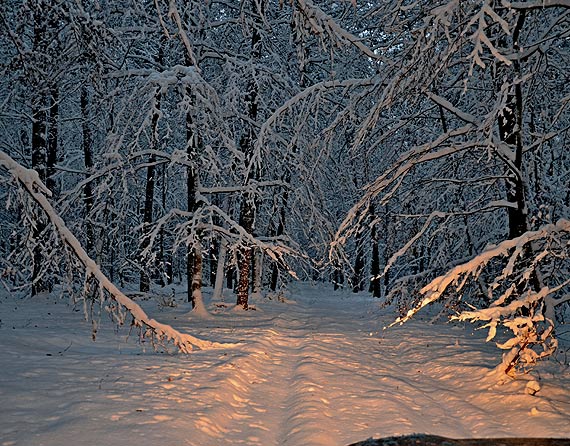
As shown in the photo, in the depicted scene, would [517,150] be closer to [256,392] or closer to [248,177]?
[256,392]

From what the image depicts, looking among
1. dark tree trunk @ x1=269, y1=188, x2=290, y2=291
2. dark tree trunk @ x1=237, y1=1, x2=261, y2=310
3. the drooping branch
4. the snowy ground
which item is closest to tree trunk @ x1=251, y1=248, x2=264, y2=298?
dark tree trunk @ x1=269, y1=188, x2=290, y2=291

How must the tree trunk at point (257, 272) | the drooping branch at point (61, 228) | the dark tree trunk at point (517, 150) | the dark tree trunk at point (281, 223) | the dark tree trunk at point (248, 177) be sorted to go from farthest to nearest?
the tree trunk at point (257, 272), the dark tree trunk at point (281, 223), the dark tree trunk at point (248, 177), the dark tree trunk at point (517, 150), the drooping branch at point (61, 228)

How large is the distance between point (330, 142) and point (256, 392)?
4828mm

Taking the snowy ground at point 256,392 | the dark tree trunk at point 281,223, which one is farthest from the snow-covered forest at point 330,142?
the snowy ground at point 256,392

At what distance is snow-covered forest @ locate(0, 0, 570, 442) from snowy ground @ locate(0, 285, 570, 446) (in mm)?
684

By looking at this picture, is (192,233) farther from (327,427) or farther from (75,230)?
(327,427)

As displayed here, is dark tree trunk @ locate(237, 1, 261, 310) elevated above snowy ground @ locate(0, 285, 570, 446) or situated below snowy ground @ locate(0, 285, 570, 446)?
above

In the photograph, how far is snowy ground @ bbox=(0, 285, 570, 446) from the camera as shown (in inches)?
204

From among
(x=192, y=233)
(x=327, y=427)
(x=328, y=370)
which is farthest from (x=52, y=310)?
(x=327, y=427)

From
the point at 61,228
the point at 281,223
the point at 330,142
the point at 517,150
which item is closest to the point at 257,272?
the point at 281,223

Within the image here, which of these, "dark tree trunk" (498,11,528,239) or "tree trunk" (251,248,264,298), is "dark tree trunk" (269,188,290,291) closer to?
"tree trunk" (251,248,264,298)

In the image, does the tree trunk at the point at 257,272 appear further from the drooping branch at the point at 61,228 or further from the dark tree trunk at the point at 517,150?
the drooping branch at the point at 61,228

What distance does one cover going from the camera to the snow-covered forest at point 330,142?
6.10 m

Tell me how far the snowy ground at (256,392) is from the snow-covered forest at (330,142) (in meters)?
0.68
